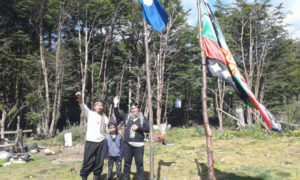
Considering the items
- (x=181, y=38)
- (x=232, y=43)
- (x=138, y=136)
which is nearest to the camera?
(x=138, y=136)

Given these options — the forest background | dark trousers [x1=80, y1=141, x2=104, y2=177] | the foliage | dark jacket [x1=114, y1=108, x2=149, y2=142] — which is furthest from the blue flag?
the forest background

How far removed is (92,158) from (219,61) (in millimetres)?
3395

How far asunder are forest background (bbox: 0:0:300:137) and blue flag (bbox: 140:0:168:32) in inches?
575

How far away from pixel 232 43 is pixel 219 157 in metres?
18.7

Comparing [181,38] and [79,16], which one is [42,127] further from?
[181,38]

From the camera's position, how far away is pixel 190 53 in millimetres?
23953

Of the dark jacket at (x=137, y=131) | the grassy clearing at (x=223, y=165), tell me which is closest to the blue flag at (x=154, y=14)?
the dark jacket at (x=137, y=131)

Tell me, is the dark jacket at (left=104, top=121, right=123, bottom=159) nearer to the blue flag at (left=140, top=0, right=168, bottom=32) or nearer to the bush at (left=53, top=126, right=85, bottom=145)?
the blue flag at (left=140, top=0, right=168, bottom=32)

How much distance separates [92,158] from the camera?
5.05 meters

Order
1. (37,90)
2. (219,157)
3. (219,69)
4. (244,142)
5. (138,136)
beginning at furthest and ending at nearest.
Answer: (37,90) < (244,142) < (219,157) < (138,136) < (219,69)

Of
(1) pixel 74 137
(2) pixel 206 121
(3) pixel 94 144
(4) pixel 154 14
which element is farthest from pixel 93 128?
(1) pixel 74 137

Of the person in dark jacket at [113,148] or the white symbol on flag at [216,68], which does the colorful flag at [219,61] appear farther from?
the person in dark jacket at [113,148]

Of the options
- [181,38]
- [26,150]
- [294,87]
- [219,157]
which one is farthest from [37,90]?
[294,87]

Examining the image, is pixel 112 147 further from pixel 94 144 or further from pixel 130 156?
pixel 130 156
